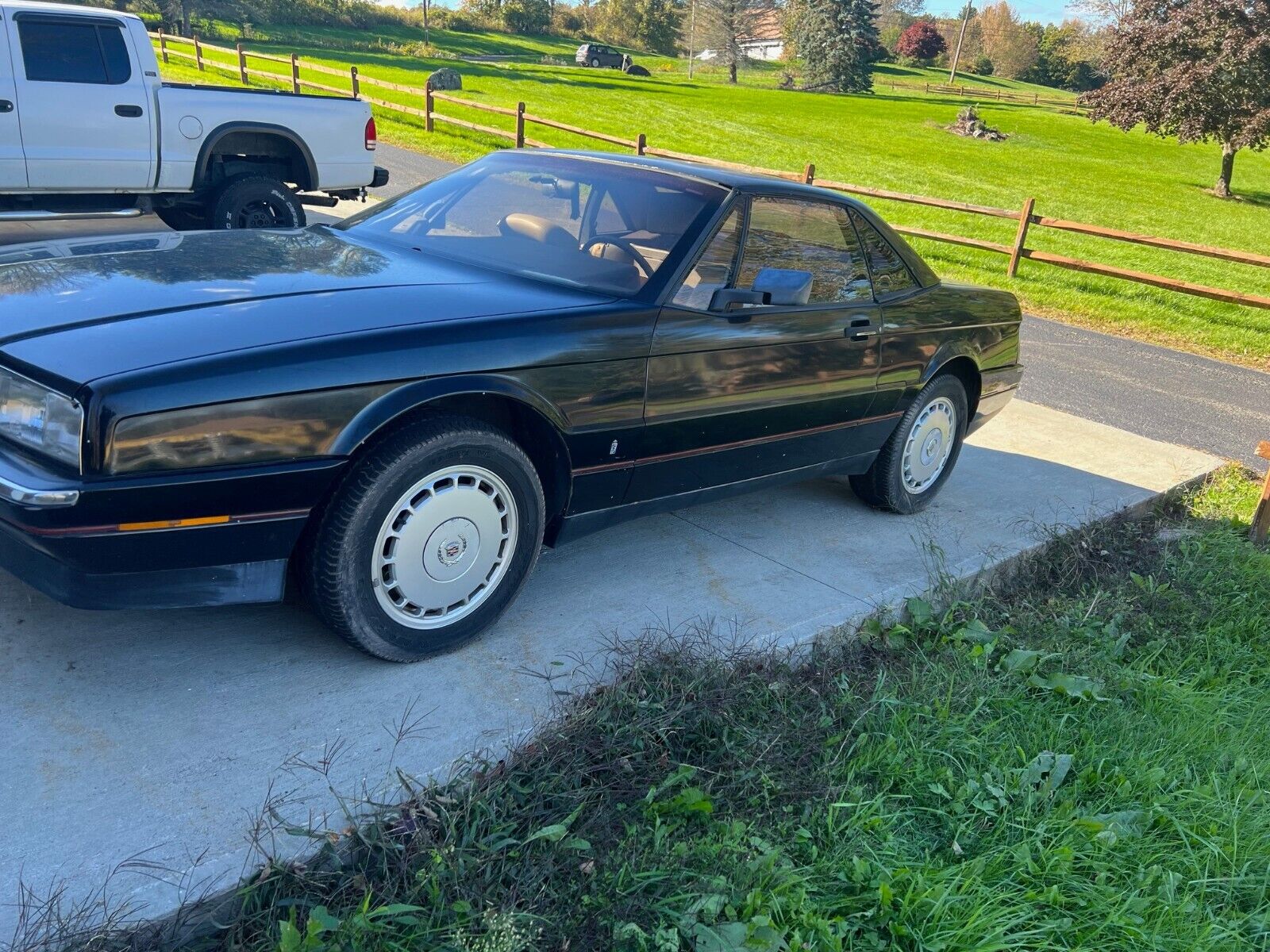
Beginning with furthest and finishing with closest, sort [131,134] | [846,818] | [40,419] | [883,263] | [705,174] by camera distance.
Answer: [131,134], [883,263], [705,174], [846,818], [40,419]

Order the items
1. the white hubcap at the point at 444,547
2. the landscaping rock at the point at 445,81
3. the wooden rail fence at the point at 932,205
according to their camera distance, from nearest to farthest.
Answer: the white hubcap at the point at 444,547, the wooden rail fence at the point at 932,205, the landscaping rock at the point at 445,81

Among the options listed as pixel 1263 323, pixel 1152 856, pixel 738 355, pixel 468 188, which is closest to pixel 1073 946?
pixel 1152 856

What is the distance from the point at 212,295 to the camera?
286 cm

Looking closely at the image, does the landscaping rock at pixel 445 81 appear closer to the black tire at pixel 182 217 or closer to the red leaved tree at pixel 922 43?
the black tire at pixel 182 217

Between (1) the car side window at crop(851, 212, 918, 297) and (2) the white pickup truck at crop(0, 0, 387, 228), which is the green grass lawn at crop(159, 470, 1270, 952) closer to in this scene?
(1) the car side window at crop(851, 212, 918, 297)

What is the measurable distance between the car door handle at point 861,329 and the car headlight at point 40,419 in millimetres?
2811

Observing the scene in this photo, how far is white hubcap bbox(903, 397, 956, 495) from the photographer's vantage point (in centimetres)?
481

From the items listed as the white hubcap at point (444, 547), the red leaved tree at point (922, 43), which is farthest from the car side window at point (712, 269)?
the red leaved tree at point (922, 43)

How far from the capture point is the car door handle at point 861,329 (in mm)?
4164

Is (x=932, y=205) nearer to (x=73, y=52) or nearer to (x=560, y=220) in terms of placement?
(x=73, y=52)

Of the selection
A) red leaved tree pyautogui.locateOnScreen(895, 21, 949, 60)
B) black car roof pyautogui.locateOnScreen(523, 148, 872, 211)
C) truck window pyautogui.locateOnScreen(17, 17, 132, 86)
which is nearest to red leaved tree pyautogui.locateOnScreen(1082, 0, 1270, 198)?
truck window pyautogui.locateOnScreen(17, 17, 132, 86)

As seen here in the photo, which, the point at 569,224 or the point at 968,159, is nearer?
the point at 569,224

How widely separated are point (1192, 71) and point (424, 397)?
25703 mm

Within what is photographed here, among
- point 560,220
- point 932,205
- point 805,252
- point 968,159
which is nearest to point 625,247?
point 560,220
